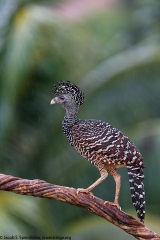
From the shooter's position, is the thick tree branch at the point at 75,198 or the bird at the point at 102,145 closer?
the thick tree branch at the point at 75,198

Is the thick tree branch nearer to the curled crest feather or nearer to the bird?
the bird

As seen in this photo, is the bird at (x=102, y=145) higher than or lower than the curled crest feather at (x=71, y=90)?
lower

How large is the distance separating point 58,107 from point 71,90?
6.42 m

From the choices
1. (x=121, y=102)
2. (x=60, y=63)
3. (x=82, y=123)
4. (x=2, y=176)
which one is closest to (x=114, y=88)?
(x=121, y=102)

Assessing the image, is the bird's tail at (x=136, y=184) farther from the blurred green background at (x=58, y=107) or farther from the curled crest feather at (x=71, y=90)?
the blurred green background at (x=58, y=107)

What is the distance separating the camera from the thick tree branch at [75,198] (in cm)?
444

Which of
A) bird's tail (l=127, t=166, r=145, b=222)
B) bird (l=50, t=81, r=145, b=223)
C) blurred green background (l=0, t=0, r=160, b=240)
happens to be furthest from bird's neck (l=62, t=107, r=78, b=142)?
blurred green background (l=0, t=0, r=160, b=240)

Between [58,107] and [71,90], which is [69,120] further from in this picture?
[58,107]

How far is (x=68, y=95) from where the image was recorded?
4840mm

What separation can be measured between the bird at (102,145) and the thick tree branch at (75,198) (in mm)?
157

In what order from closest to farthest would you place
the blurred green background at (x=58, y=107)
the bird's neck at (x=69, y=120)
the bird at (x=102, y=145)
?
the bird at (x=102, y=145)
the bird's neck at (x=69, y=120)
the blurred green background at (x=58, y=107)

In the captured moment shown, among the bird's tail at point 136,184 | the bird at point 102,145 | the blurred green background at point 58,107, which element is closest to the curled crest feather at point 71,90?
the bird at point 102,145

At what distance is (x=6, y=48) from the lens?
1182cm

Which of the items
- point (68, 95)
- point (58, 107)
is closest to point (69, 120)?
point (68, 95)
